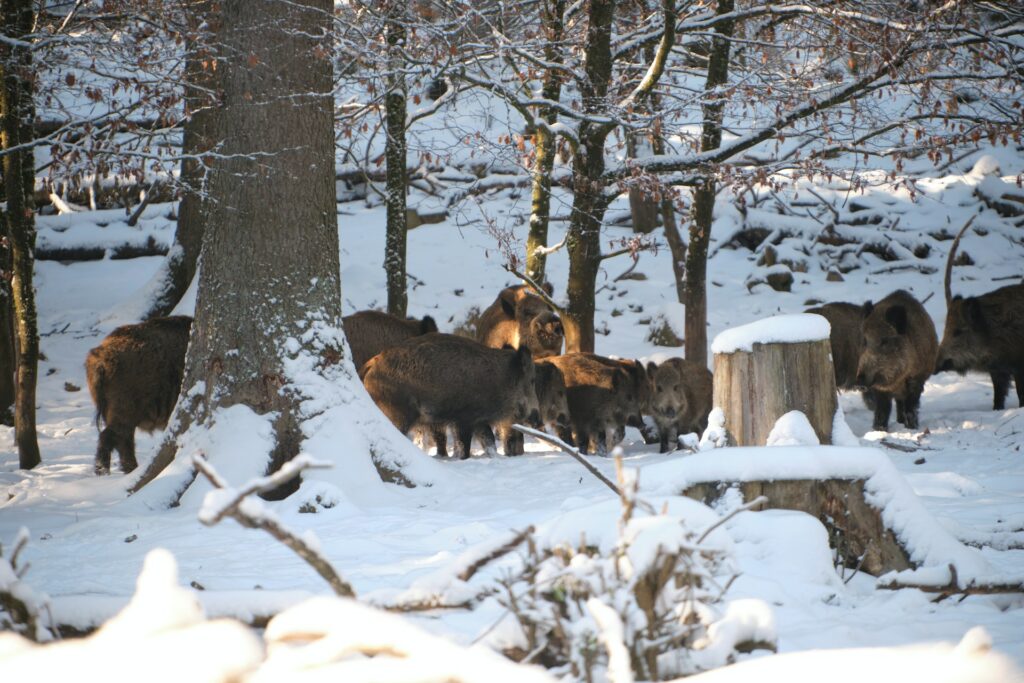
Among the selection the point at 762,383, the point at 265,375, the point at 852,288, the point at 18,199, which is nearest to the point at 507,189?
the point at 852,288

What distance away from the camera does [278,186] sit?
7.23 metres

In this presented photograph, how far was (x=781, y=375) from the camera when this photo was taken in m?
5.21

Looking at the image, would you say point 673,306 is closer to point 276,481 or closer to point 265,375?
point 265,375

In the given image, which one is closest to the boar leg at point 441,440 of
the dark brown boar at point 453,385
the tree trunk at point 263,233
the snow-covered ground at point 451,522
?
the dark brown boar at point 453,385

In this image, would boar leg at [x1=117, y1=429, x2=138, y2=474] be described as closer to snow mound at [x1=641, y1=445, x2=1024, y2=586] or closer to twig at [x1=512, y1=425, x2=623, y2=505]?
snow mound at [x1=641, y1=445, x2=1024, y2=586]

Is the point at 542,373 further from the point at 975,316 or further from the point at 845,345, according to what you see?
the point at 975,316

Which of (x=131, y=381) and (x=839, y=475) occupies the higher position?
(x=131, y=381)

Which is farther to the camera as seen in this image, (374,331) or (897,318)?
(374,331)

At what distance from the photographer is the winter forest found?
2.43 metres

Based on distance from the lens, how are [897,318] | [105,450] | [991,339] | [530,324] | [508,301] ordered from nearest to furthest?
[105,450] < [897,318] < [991,339] < [530,324] < [508,301]

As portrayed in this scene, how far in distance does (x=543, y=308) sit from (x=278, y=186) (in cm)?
645

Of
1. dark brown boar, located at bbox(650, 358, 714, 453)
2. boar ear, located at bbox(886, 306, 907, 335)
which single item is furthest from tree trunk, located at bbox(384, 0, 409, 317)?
boar ear, located at bbox(886, 306, 907, 335)

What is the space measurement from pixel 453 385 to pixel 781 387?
5334 millimetres

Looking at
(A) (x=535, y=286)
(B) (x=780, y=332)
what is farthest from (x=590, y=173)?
(B) (x=780, y=332)
